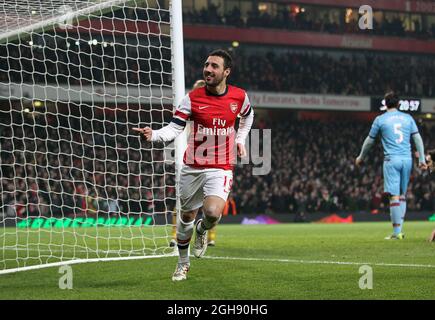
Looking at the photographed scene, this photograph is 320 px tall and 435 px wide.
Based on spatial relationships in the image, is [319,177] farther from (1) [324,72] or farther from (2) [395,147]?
(2) [395,147]

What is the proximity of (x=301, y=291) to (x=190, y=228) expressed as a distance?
1.61 meters

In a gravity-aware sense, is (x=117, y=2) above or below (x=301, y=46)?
above

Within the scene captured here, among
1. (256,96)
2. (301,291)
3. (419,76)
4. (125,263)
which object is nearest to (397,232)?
(125,263)

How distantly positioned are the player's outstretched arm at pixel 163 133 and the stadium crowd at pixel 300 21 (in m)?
31.4

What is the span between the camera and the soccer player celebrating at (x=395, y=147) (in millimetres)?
12164

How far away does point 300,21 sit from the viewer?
1578 inches

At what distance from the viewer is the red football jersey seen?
7301 millimetres

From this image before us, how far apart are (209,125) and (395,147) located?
5.74 metres

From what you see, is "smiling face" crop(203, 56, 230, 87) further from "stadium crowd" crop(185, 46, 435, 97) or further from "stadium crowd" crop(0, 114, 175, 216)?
"stadium crowd" crop(185, 46, 435, 97)

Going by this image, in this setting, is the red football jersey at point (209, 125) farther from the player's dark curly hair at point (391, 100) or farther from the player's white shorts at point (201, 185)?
the player's dark curly hair at point (391, 100)

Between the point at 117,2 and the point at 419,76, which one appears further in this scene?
the point at 419,76
